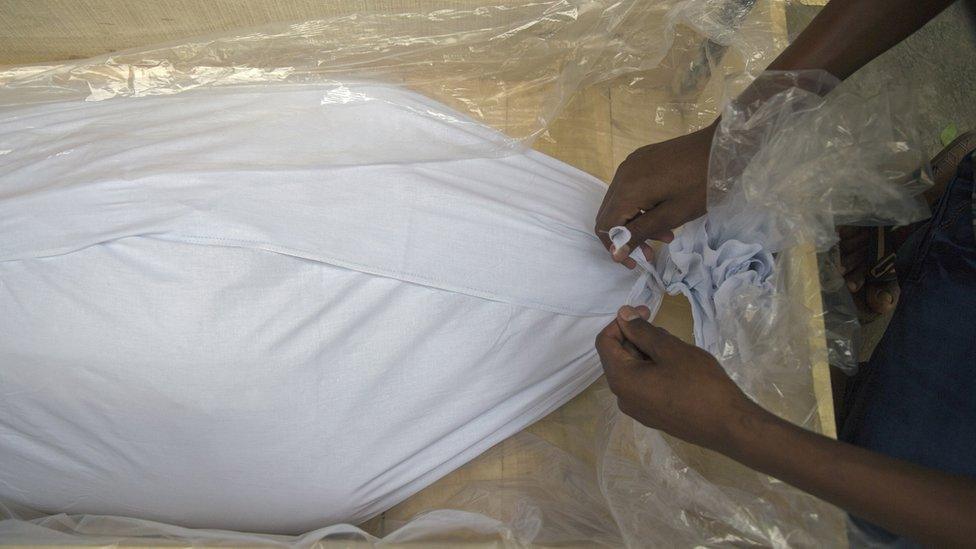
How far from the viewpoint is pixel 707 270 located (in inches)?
26.1

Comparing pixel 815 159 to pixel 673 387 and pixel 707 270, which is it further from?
pixel 673 387

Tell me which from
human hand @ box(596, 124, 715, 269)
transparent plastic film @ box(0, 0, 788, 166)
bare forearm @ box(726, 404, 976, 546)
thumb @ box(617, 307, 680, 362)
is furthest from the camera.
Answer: transparent plastic film @ box(0, 0, 788, 166)

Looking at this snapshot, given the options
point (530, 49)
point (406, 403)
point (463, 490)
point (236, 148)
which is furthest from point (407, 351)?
point (530, 49)

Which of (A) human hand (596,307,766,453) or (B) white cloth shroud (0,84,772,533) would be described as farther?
(B) white cloth shroud (0,84,772,533)

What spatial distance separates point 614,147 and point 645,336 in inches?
16.5

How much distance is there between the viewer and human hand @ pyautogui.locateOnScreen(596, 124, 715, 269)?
624mm

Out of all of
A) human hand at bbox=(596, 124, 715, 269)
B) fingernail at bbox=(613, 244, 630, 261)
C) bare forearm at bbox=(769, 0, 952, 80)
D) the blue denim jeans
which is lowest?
the blue denim jeans

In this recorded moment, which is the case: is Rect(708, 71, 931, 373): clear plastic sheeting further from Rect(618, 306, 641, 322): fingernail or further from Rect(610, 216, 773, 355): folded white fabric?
Rect(618, 306, 641, 322): fingernail

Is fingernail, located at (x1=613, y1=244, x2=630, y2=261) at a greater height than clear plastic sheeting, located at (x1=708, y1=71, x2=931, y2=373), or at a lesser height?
lesser

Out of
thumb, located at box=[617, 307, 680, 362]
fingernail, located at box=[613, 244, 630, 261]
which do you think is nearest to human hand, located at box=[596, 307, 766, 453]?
thumb, located at box=[617, 307, 680, 362]

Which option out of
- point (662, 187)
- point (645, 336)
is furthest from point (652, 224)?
point (645, 336)

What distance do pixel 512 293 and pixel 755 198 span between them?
25 centimetres

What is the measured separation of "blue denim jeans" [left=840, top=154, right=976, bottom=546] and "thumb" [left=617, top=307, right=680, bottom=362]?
0.24 m

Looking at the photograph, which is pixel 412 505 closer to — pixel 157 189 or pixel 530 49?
pixel 157 189
